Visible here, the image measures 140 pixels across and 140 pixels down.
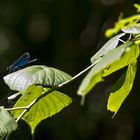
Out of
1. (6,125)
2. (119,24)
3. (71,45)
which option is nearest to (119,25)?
(119,24)

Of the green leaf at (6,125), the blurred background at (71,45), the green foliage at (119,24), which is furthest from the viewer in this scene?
the blurred background at (71,45)

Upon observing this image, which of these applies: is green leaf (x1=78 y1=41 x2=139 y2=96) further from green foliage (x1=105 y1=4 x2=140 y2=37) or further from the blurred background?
the blurred background

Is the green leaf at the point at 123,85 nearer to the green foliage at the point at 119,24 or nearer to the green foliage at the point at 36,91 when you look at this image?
the green foliage at the point at 36,91

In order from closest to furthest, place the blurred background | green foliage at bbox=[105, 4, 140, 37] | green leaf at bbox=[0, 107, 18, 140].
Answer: green foliage at bbox=[105, 4, 140, 37]
green leaf at bbox=[0, 107, 18, 140]
the blurred background

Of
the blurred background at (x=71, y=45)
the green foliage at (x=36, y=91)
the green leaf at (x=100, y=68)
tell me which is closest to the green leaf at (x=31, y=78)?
the green foliage at (x=36, y=91)

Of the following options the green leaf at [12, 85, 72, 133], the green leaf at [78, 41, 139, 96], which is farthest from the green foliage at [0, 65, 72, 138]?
the green leaf at [78, 41, 139, 96]

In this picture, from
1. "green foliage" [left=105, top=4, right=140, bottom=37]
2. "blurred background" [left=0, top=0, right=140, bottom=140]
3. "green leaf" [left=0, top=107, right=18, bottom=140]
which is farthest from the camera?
"blurred background" [left=0, top=0, right=140, bottom=140]

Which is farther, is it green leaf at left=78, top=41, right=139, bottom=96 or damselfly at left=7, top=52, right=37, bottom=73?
damselfly at left=7, top=52, right=37, bottom=73
